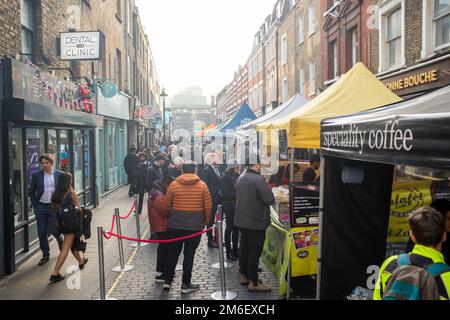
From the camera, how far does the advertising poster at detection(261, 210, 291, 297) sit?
18.4 feet

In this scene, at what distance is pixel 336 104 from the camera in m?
7.08

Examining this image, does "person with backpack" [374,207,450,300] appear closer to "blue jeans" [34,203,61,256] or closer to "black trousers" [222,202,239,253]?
"black trousers" [222,202,239,253]

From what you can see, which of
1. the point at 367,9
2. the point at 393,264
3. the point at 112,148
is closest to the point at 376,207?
the point at 393,264

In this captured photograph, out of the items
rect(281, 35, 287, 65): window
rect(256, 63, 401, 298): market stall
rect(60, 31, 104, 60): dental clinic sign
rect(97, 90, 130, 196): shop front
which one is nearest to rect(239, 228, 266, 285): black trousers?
rect(256, 63, 401, 298): market stall

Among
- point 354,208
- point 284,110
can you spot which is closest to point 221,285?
point 354,208

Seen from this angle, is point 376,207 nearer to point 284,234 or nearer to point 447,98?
point 284,234

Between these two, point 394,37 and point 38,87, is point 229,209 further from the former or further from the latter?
point 394,37

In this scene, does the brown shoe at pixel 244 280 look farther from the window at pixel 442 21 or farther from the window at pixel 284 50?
the window at pixel 284 50

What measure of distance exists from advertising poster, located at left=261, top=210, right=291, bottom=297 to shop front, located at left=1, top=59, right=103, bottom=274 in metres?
4.12

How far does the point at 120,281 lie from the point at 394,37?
460 inches

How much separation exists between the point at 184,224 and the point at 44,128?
4.92 meters

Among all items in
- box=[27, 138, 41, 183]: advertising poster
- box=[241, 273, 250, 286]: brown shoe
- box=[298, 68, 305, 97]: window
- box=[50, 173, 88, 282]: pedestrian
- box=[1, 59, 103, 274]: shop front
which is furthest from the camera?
box=[298, 68, 305, 97]: window

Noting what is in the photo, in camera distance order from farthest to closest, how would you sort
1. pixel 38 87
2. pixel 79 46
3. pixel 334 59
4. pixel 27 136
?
pixel 334 59 → pixel 79 46 → pixel 27 136 → pixel 38 87

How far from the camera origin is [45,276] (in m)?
6.73
